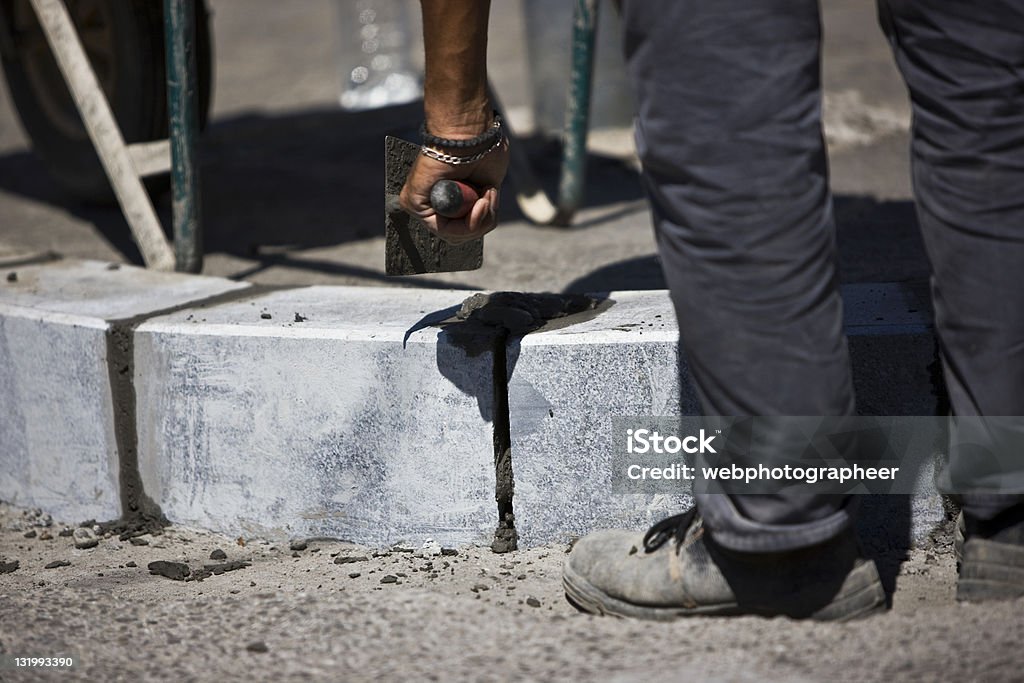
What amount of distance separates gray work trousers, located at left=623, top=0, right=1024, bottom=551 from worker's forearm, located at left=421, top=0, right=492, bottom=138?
0.25 meters

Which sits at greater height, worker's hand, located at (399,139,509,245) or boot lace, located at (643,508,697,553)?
worker's hand, located at (399,139,509,245)

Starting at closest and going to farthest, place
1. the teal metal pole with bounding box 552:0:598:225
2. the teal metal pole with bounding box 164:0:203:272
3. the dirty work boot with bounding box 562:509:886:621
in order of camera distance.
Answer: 1. the dirty work boot with bounding box 562:509:886:621
2. the teal metal pole with bounding box 164:0:203:272
3. the teal metal pole with bounding box 552:0:598:225

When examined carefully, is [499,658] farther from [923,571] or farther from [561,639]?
[923,571]

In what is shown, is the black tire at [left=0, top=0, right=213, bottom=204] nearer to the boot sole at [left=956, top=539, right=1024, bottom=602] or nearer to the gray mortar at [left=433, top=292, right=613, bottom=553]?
the gray mortar at [left=433, top=292, right=613, bottom=553]

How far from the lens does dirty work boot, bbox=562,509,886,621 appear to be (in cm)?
145

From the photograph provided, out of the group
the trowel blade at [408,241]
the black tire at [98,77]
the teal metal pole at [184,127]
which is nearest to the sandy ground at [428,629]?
the trowel blade at [408,241]

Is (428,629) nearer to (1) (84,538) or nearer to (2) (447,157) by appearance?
(2) (447,157)

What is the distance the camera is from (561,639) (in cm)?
145

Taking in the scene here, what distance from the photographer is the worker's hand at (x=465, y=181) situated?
1555 millimetres

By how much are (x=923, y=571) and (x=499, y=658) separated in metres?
0.69

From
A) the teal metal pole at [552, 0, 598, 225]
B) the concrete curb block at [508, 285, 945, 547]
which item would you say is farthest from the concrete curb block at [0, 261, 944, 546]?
the teal metal pole at [552, 0, 598, 225]

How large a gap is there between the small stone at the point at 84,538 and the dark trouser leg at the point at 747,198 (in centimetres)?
124

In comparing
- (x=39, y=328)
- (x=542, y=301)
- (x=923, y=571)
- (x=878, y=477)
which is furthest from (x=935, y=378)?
(x=39, y=328)
